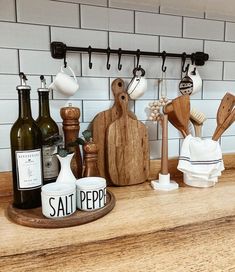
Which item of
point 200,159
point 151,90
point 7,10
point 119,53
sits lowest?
point 200,159

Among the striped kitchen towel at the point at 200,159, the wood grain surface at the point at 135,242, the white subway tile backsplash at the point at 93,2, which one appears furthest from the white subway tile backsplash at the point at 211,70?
the wood grain surface at the point at 135,242

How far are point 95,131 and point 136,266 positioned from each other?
0.47 metres

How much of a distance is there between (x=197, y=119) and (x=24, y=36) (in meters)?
0.64

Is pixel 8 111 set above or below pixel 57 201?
above

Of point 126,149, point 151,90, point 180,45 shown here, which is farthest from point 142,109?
point 180,45

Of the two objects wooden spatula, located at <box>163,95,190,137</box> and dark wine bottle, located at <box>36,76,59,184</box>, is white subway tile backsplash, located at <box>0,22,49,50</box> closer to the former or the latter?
dark wine bottle, located at <box>36,76,59,184</box>

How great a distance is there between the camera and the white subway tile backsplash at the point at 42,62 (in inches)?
31.9

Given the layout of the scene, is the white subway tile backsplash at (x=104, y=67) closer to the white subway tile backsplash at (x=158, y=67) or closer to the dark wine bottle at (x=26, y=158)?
the white subway tile backsplash at (x=158, y=67)

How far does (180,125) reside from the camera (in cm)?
90

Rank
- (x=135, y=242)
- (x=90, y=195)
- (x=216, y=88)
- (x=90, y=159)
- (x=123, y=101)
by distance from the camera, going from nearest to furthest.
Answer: (x=135, y=242)
(x=90, y=195)
(x=90, y=159)
(x=123, y=101)
(x=216, y=88)

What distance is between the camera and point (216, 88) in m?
1.08

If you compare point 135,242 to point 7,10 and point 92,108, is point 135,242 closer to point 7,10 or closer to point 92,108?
point 92,108

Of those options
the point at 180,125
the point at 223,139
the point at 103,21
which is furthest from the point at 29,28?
the point at 223,139

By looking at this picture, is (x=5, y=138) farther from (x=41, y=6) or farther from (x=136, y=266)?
(x=136, y=266)
